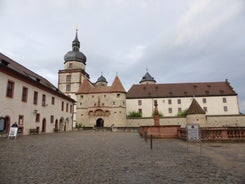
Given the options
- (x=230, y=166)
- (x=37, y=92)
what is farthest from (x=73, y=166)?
(x=37, y=92)

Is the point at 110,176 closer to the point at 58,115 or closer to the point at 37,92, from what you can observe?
the point at 37,92

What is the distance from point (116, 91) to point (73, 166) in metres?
45.1

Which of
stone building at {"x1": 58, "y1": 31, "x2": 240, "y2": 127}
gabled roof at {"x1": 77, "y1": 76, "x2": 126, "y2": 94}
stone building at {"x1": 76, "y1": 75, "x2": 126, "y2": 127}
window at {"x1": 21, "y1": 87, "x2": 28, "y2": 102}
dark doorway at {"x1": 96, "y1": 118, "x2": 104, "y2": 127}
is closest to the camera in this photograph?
window at {"x1": 21, "y1": 87, "x2": 28, "y2": 102}

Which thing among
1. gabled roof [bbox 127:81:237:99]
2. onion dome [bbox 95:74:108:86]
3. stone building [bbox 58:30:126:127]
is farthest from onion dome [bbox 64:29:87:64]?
gabled roof [bbox 127:81:237:99]

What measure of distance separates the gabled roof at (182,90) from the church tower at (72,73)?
17116 mm

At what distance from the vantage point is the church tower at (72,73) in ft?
196

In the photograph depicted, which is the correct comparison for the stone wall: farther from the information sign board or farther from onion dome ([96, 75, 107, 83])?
onion dome ([96, 75, 107, 83])

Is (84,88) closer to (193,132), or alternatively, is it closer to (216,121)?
(216,121)

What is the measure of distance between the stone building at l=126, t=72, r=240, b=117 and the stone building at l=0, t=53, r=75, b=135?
27.3 m

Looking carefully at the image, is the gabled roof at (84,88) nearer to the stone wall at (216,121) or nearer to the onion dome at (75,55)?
the onion dome at (75,55)

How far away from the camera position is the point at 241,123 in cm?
4419

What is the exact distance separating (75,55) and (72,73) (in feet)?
21.6

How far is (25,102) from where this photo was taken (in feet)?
76.0

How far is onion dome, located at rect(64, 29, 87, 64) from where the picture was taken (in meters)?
62.2
